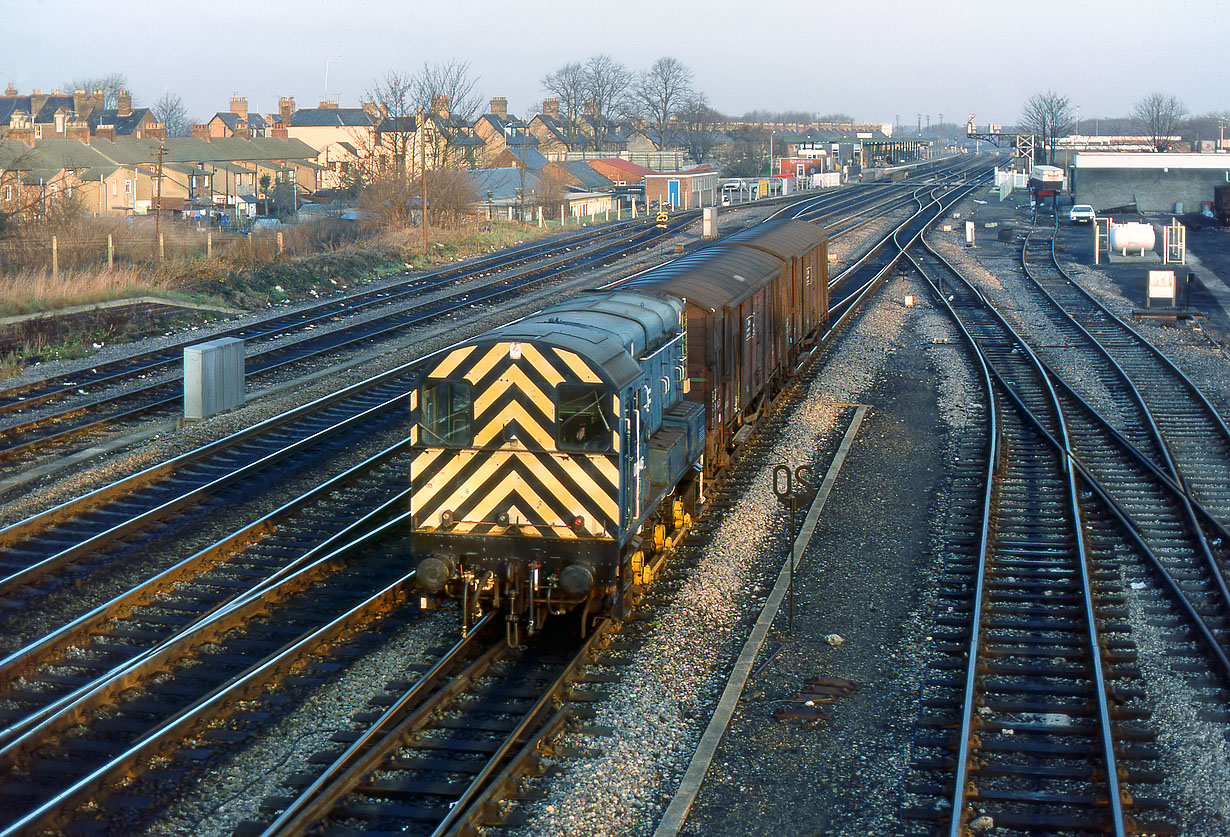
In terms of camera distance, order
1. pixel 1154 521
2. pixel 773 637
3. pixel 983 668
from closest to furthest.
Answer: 1. pixel 983 668
2. pixel 773 637
3. pixel 1154 521

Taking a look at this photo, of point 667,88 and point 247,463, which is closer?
point 247,463

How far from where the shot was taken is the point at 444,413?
10.1 m

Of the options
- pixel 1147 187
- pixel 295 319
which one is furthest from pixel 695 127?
pixel 295 319

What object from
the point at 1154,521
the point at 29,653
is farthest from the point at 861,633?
the point at 29,653

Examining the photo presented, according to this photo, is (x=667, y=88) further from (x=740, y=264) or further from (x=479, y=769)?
(x=479, y=769)

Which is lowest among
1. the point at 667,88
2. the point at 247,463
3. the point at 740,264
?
the point at 247,463

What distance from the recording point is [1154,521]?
14.6m

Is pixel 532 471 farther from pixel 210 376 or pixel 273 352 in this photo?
pixel 273 352

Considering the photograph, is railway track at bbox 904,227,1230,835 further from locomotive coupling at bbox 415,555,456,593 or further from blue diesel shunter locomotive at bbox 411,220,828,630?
locomotive coupling at bbox 415,555,456,593

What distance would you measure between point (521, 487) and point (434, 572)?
102cm

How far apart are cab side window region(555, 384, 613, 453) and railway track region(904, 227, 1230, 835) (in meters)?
3.39

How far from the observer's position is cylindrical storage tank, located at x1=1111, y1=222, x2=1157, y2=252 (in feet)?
145

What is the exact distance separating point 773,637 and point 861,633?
84 centimetres

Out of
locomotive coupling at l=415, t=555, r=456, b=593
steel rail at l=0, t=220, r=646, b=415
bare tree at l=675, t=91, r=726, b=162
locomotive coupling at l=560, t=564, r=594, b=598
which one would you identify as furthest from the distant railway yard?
bare tree at l=675, t=91, r=726, b=162
